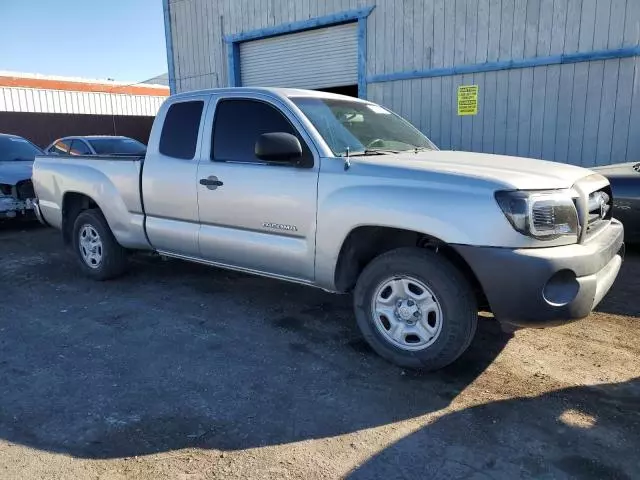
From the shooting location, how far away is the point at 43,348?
4.00m

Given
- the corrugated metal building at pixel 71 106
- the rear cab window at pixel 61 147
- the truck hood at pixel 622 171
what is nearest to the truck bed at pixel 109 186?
the truck hood at pixel 622 171

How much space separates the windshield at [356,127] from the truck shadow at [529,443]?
2064 mm

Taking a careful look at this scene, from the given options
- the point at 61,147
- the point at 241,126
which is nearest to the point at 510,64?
the point at 241,126

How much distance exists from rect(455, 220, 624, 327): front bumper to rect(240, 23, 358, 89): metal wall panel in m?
8.52

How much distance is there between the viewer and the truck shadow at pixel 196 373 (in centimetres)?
289

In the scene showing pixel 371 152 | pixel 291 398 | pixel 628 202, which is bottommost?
pixel 291 398

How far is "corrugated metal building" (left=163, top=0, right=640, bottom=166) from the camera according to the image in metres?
8.24

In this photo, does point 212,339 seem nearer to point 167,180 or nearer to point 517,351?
point 167,180

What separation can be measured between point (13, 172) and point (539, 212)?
27.9ft

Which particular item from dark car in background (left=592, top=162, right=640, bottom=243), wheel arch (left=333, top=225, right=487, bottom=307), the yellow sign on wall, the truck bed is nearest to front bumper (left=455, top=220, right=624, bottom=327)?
wheel arch (left=333, top=225, right=487, bottom=307)

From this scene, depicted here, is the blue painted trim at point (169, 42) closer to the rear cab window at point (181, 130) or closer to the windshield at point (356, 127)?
the rear cab window at point (181, 130)

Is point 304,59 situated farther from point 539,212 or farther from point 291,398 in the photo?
point 291,398

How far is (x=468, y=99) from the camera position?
945cm

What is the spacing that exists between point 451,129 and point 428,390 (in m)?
7.39
